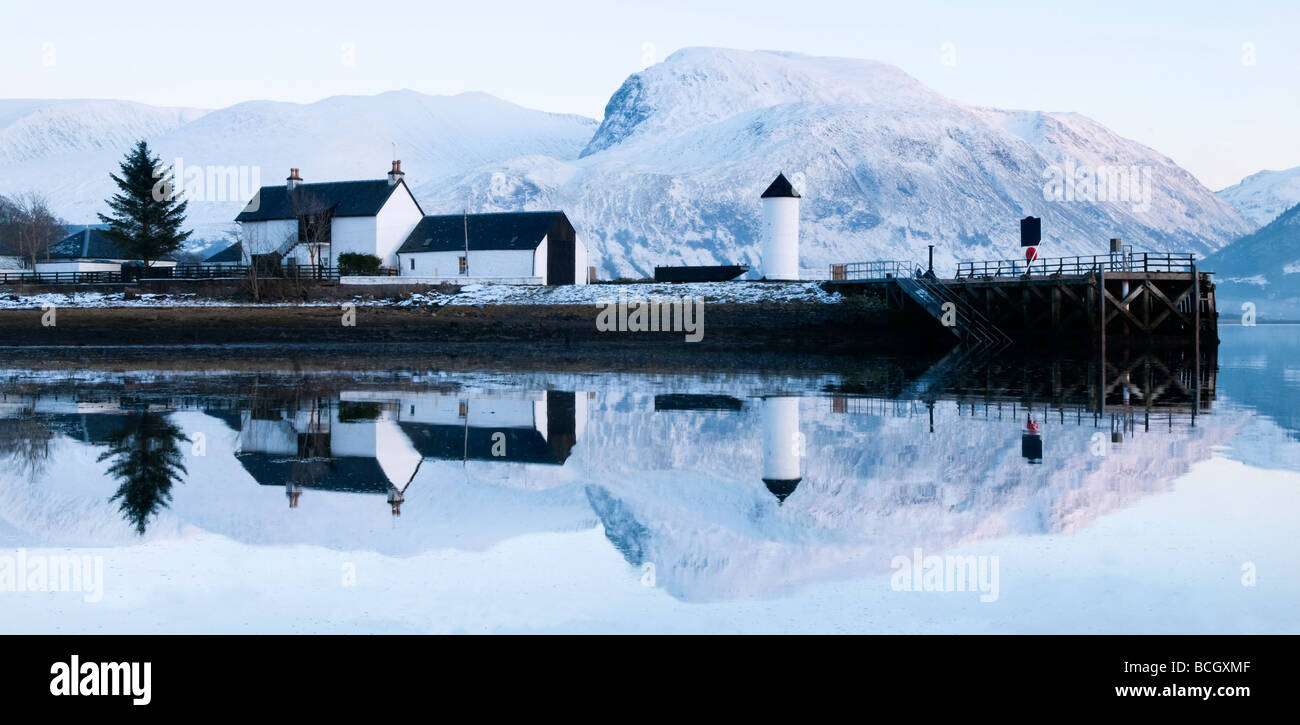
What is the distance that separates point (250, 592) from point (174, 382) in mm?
23383

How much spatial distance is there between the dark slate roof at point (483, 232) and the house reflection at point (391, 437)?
41.5 m

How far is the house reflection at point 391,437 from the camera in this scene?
619 inches

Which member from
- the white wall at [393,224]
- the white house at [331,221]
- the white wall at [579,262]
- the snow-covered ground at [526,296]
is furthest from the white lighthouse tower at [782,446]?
the white house at [331,221]

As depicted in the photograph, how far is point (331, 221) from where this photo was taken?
71.1 meters

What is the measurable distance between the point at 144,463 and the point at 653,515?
8209 mm

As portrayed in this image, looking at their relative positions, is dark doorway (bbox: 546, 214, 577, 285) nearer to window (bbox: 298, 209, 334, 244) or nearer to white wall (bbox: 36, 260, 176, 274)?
window (bbox: 298, 209, 334, 244)

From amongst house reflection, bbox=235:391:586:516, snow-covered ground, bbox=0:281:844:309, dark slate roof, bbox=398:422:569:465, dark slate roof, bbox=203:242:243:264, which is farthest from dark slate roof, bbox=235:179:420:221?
dark slate roof, bbox=398:422:569:465

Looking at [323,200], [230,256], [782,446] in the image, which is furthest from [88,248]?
[782,446]

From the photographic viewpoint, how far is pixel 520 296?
58344 millimetres

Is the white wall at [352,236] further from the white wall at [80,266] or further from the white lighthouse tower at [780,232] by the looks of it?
the white lighthouse tower at [780,232]

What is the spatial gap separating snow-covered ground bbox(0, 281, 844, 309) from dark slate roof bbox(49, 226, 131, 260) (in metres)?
17.0

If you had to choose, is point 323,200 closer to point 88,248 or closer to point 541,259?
point 541,259
